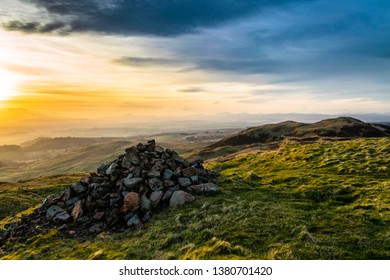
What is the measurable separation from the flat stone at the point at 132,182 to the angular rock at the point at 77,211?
381cm

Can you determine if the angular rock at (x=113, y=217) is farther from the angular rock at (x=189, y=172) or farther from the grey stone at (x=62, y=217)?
the angular rock at (x=189, y=172)

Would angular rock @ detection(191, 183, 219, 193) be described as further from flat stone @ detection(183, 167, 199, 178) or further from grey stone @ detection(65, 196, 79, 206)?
grey stone @ detection(65, 196, 79, 206)

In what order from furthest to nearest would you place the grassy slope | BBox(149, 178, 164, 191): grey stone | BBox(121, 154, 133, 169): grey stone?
BBox(121, 154, 133, 169): grey stone
BBox(149, 178, 164, 191): grey stone
the grassy slope

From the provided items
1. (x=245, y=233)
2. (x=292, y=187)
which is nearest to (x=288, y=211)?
(x=245, y=233)

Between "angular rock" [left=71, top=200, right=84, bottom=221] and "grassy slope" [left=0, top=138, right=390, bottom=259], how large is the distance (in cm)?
207

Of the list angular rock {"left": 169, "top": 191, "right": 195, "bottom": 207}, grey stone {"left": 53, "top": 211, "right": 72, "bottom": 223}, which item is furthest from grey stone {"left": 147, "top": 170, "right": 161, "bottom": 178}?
grey stone {"left": 53, "top": 211, "right": 72, "bottom": 223}

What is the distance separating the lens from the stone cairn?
22305mm

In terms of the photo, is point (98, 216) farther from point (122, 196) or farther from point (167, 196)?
point (167, 196)

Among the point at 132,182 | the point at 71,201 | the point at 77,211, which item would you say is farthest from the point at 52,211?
the point at 132,182

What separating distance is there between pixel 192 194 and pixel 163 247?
912cm

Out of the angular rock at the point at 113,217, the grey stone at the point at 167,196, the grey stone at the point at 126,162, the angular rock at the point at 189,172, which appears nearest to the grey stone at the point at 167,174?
the angular rock at the point at 189,172

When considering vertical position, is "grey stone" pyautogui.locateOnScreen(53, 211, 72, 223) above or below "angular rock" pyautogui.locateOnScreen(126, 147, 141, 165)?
below

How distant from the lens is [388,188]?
23969mm
